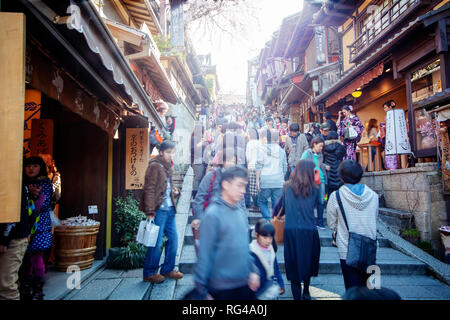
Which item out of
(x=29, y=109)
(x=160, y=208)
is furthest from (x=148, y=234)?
(x=29, y=109)

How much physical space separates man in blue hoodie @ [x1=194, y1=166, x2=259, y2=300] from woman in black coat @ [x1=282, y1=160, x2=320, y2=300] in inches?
50.9

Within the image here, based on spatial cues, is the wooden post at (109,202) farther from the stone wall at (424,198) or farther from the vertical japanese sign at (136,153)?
the stone wall at (424,198)

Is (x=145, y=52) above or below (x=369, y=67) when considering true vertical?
above

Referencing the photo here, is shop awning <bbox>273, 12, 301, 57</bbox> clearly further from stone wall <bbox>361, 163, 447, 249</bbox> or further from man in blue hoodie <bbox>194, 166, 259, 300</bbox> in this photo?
man in blue hoodie <bbox>194, 166, 259, 300</bbox>

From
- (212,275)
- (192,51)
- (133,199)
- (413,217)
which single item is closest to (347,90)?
(413,217)

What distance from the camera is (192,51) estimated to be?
20078 mm

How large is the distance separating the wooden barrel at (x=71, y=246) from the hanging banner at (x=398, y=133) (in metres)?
7.53

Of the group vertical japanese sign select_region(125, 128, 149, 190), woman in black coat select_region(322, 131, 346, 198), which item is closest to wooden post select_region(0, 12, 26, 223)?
vertical japanese sign select_region(125, 128, 149, 190)

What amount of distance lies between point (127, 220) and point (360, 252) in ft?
15.5

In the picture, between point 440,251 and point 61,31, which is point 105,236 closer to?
point 61,31

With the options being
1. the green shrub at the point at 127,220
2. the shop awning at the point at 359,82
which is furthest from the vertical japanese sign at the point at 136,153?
the shop awning at the point at 359,82

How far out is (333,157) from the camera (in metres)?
6.78

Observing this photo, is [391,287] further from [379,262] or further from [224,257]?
[224,257]
